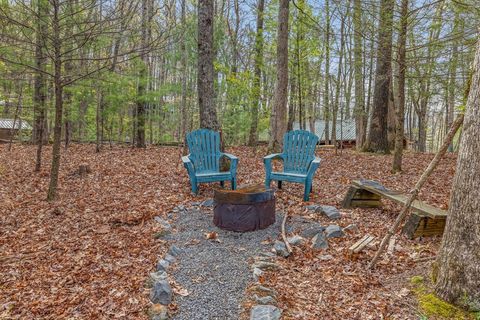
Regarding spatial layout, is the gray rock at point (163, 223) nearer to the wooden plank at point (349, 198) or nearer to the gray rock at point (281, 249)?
the gray rock at point (281, 249)

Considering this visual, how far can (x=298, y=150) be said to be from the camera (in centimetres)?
457

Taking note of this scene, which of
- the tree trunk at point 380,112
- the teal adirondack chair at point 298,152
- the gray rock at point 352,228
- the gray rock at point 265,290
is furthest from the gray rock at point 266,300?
the tree trunk at point 380,112

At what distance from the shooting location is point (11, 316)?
2.06 m

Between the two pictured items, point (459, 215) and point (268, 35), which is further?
point (268, 35)

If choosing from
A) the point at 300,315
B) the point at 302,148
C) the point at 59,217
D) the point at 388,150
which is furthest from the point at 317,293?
the point at 388,150

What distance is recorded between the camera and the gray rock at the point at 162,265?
253 centimetres

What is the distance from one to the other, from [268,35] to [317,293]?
8.66 metres

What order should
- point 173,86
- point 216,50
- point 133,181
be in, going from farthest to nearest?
point 216,50
point 173,86
point 133,181

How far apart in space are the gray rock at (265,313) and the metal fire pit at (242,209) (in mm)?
1290

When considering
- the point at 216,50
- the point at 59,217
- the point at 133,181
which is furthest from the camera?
the point at 216,50

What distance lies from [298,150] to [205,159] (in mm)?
1335

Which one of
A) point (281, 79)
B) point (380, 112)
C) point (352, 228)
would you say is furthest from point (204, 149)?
point (380, 112)

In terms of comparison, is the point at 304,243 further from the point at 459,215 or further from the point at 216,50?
the point at 216,50

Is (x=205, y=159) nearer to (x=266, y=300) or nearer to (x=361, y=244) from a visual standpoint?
(x=361, y=244)
